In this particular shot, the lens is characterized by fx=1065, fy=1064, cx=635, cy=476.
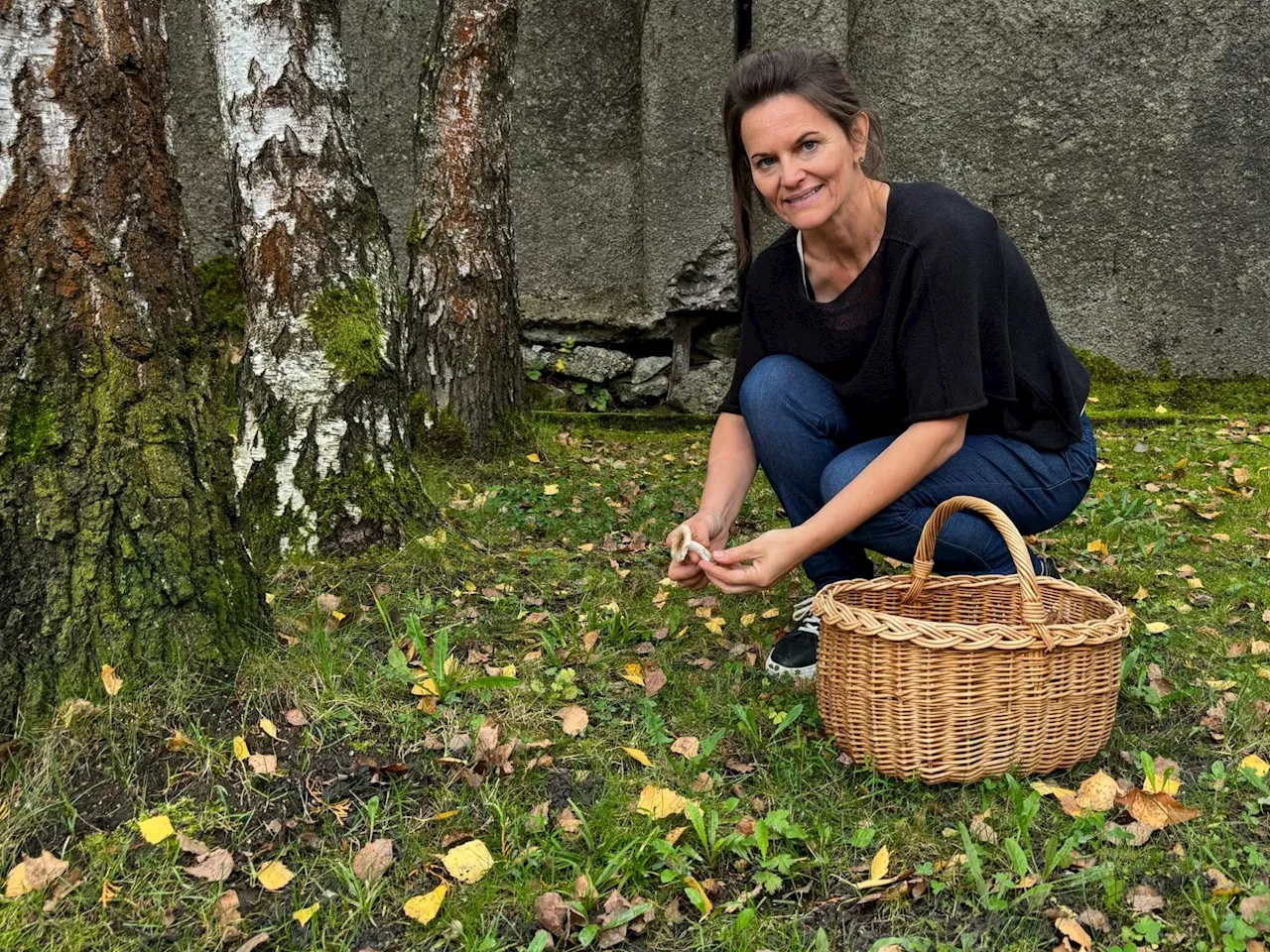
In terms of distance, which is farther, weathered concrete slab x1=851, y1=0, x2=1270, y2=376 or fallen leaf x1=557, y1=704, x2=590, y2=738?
weathered concrete slab x1=851, y1=0, x2=1270, y2=376

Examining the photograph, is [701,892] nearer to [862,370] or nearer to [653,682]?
[653,682]

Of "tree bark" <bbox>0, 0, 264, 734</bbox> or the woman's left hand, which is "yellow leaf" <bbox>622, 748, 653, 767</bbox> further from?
"tree bark" <bbox>0, 0, 264, 734</bbox>

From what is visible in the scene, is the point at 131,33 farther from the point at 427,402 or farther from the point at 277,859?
the point at 427,402

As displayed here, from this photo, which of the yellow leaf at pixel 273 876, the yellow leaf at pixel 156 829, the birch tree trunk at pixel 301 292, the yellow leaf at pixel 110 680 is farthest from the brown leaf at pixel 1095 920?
the birch tree trunk at pixel 301 292

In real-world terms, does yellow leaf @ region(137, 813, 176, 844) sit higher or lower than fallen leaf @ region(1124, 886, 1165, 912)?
higher

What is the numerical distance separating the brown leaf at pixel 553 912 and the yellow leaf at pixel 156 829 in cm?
64

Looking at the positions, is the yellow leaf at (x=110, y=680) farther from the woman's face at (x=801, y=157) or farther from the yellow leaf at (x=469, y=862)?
the woman's face at (x=801, y=157)

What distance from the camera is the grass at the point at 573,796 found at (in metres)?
1.68

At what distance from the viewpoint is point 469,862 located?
70.0 inches

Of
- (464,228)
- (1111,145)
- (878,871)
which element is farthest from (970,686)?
(1111,145)

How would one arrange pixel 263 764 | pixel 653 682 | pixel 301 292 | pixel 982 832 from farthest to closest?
pixel 301 292
pixel 653 682
pixel 263 764
pixel 982 832

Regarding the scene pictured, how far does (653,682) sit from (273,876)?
38.2 inches

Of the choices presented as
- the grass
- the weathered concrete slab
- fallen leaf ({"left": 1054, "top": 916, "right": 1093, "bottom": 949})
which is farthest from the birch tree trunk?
the weathered concrete slab

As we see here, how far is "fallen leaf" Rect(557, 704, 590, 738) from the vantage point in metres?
2.21
